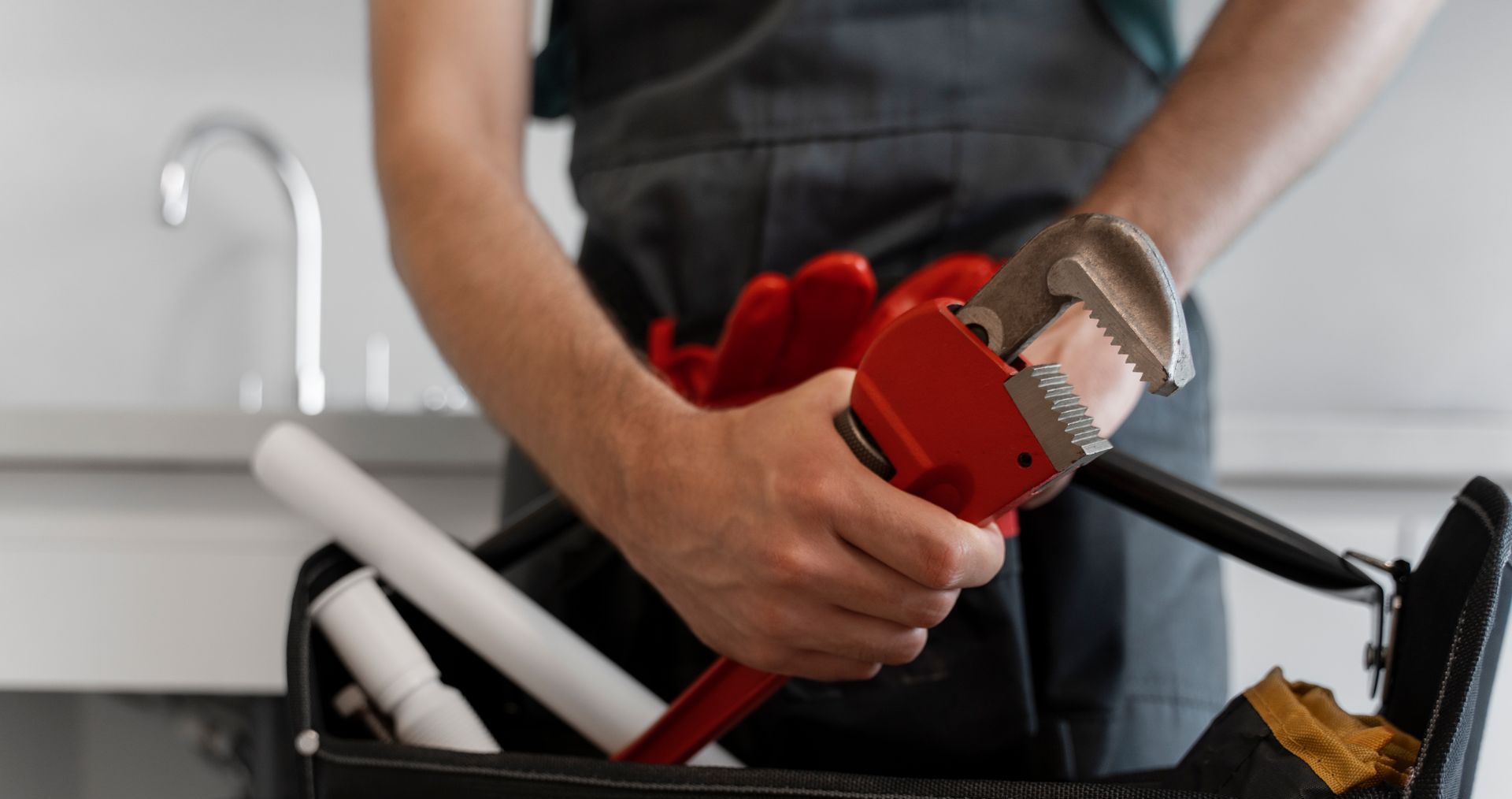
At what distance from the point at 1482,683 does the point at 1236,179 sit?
20cm

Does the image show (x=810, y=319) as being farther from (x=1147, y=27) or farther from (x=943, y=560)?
(x=1147, y=27)

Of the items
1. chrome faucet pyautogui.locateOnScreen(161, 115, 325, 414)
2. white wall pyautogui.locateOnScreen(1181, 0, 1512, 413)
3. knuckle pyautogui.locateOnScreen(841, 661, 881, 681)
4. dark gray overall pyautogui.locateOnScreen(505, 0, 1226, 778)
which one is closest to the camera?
knuckle pyautogui.locateOnScreen(841, 661, 881, 681)

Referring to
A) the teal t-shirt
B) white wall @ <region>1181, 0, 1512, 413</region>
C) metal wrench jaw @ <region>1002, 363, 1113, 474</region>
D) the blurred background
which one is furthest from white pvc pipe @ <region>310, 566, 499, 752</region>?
white wall @ <region>1181, 0, 1512, 413</region>

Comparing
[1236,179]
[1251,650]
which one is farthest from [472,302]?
[1251,650]

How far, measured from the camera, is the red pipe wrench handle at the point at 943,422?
23cm

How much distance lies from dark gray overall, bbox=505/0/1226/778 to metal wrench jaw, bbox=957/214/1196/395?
0.20 metres

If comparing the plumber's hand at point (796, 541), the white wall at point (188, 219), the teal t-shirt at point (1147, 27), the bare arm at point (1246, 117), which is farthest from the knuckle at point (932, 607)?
the white wall at point (188, 219)

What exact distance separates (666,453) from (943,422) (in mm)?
100

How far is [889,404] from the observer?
0.25 m

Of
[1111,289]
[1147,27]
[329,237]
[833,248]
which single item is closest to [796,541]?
[1111,289]

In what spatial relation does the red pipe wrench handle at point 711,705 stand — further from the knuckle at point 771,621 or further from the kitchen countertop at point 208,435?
the kitchen countertop at point 208,435

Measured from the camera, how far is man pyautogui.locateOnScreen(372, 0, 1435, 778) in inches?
11.6

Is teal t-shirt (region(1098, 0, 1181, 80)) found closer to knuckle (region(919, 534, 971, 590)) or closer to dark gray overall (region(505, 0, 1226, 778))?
dark gray overall (region(505, 0, 1226, 778))

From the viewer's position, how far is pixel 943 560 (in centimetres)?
26
